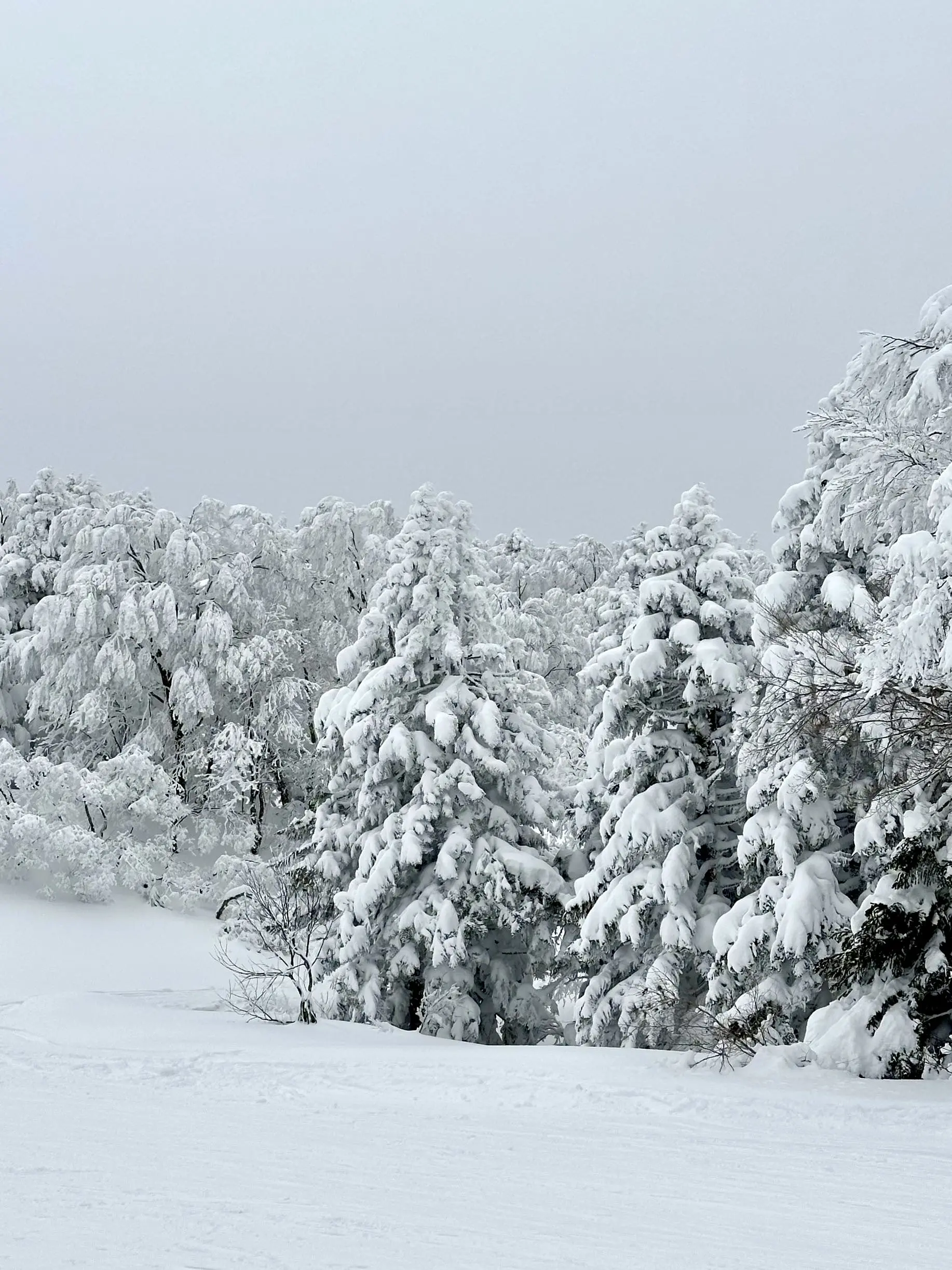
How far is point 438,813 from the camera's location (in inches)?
684

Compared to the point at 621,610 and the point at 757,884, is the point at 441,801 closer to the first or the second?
the point at 621,610

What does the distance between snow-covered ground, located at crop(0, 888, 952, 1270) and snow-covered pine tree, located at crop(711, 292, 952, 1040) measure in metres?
1.81

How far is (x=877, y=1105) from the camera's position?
29.0 feet

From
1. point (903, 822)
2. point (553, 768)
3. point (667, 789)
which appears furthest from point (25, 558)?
point (903, 822)

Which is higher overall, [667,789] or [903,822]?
[903,822]

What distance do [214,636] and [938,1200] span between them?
2609 cm

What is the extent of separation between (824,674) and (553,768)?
397 inches

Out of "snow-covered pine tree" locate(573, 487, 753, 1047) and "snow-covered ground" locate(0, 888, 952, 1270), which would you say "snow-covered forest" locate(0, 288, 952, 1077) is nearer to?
"snow-covered pine tree" locate(573, 487, 753, 1047)

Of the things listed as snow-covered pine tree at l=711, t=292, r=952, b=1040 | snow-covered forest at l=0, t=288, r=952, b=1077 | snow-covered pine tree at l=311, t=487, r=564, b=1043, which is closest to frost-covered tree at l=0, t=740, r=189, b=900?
snow-covered forest at l=0, t=288, r=952, b=1077

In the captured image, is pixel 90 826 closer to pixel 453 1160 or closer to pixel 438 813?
pixel 438 813

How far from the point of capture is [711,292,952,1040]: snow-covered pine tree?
9.32 metres

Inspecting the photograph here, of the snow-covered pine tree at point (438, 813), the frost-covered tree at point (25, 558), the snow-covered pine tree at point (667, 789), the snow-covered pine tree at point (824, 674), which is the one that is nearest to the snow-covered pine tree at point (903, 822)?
the snow-covered pine tree at point (824, 674)

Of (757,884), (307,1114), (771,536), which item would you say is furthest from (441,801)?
(307,1114)

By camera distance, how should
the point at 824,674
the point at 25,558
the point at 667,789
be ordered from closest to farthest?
the point at 824,674 < the point at 667,789 < the point at 25,558
